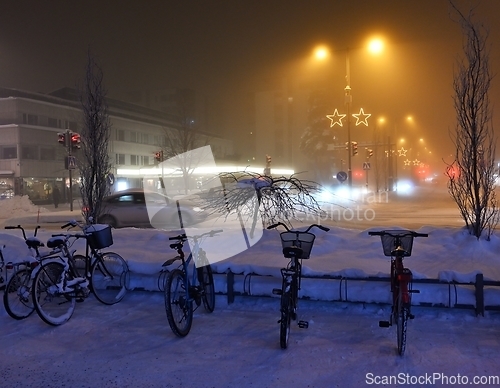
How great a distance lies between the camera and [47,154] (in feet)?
157

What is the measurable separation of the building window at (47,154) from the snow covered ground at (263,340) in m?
43.9

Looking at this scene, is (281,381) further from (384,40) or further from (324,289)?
(384,40)

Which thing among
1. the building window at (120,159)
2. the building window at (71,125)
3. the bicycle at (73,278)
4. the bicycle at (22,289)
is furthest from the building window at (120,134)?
the bicycle at (22,289)

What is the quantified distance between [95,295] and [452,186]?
25.5 feet

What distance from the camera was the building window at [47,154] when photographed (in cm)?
4715

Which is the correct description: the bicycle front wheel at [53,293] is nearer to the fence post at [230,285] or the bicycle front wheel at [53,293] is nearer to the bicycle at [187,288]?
the bicycle at [187,288]

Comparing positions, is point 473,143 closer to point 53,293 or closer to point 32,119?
point 53,293

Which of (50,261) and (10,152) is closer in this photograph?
(50,261)

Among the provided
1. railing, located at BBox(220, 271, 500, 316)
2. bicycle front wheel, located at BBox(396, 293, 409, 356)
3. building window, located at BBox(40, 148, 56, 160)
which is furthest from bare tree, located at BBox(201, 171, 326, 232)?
building window, located at BBox(40, 148, 56, 160)

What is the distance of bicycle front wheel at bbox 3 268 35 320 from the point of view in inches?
246

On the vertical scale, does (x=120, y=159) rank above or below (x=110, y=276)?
above

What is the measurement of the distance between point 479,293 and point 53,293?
5.39 metres

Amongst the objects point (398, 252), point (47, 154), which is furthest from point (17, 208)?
point (398, 252)

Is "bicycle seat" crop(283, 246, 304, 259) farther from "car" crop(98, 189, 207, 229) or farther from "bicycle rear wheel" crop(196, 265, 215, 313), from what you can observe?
"car" crop(98, 189, 207, 229)
